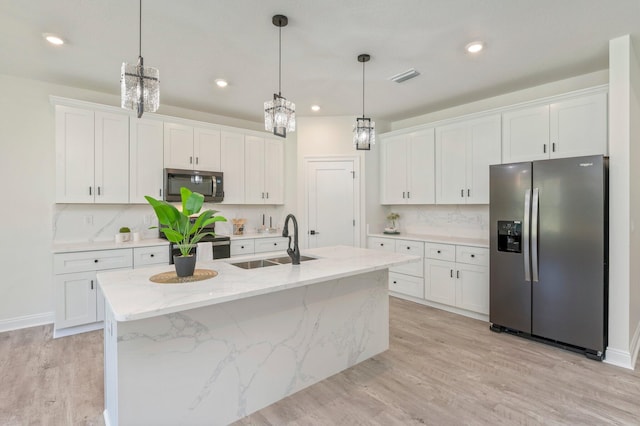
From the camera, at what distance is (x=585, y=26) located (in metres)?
2.57

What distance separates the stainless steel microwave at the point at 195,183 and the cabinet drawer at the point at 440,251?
2907mm

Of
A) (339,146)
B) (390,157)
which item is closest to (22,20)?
(339,146)

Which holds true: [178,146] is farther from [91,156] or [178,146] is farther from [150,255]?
[150,255]

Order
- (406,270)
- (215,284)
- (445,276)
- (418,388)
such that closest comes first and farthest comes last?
1. (215,284)
2. (418,388)
3. (445,276)
4. (406,270)

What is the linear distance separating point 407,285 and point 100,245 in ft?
12.8

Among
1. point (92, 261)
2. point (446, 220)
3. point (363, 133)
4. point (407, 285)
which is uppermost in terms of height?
point (363, 133)

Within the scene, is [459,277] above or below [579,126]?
below

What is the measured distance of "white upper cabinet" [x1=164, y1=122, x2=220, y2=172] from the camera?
13.8 feet

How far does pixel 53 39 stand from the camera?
2.74m

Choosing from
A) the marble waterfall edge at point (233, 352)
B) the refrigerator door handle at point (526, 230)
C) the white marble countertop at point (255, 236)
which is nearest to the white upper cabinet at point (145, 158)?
the white marble countertop at point (255, 236)

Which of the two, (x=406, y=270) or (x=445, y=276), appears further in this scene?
(x=406, y=270)

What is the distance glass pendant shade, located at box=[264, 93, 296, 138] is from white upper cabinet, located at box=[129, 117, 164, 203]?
2.29 meters

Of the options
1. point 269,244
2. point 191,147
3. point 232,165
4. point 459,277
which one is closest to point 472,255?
point 459,277

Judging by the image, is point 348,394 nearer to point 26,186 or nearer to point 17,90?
point 26,186
